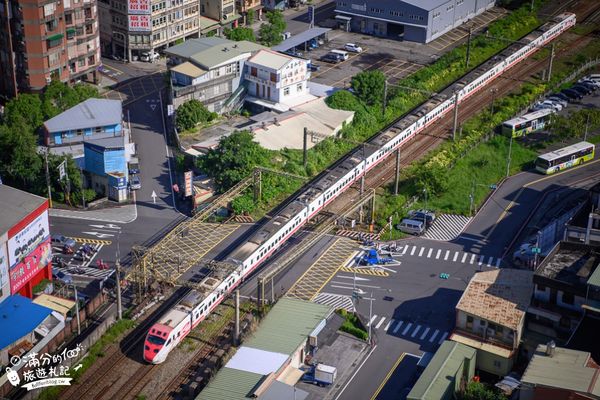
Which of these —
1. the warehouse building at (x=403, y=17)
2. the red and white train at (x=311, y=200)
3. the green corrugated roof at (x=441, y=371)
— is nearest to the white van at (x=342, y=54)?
the warehouse building at (x=403, y=17)

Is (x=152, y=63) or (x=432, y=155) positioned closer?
(x=432, y=155)

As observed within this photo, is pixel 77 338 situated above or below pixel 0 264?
below

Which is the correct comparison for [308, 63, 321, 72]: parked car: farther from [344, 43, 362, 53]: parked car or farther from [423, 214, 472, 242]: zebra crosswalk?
[423, 214, 472, 242]: zebra crosswalk

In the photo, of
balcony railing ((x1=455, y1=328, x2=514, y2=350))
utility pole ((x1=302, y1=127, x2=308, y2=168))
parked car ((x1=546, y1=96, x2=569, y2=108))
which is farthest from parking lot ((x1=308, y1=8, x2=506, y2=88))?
balcony railing ((x1=455, y1=328, x2=514, y2=350))

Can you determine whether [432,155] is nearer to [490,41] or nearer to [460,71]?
[460,71]

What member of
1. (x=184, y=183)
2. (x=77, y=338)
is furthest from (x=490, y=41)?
(x=77, y=338)

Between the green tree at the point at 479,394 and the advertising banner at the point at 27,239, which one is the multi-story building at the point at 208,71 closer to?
the advertising banner at the point at 27,239

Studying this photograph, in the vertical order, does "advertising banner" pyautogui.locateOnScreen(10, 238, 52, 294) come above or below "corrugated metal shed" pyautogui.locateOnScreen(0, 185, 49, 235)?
below
